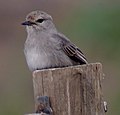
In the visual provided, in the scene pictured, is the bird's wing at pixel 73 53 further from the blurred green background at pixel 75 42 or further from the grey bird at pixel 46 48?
the blurred green background at pixel 75 42

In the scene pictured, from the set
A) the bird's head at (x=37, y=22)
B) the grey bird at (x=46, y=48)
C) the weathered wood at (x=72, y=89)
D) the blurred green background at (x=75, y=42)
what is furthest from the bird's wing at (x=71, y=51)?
the blurred green background at (x=75, y=42)

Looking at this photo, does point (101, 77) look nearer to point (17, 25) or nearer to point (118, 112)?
point (118, 112)

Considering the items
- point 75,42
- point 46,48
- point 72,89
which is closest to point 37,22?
point 46,48

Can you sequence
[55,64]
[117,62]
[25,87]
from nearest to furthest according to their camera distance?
[55,64]
[25,87]
[117,62]

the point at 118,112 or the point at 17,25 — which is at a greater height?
the point at 17,25

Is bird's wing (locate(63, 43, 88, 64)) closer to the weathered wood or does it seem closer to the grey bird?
the grey bird

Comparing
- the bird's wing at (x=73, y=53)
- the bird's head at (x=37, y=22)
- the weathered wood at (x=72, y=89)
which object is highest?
the bird's head at (x=37, y=22)

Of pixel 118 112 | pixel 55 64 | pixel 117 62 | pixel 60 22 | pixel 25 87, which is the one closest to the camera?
pixel 55 64

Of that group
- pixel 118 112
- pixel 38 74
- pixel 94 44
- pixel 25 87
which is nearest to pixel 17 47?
pixel 94 44
